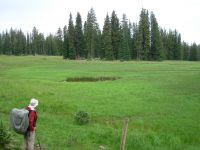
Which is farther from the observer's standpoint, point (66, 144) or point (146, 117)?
point (146, 117)

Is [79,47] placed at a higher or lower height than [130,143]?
higher

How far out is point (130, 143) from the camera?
17531 mm

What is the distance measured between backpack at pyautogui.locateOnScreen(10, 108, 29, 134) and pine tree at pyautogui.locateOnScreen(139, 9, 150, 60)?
95.1 metres

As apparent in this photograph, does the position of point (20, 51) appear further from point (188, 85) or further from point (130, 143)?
point (130, 143)

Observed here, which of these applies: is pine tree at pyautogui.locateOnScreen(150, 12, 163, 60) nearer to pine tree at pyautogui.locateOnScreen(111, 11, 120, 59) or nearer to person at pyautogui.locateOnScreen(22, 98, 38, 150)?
pine tree at pyautogui.locateOnScreen(111, 11, 120, 59)

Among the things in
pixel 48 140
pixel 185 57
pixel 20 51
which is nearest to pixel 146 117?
pixel 48 140

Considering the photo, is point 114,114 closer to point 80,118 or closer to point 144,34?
point 80,118

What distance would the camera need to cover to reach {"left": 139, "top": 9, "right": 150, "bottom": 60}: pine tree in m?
106

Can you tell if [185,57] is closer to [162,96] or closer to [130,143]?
[162,96]

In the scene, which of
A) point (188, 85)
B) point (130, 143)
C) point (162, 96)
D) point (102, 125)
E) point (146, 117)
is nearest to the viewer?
point (130, 143)

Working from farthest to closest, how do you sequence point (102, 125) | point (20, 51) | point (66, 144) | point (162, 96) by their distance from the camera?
point (20, 51), point (162, 96), point (102, 125), point (66, 144)

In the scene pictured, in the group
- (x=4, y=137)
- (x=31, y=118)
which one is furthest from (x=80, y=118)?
(x=31, y=118)

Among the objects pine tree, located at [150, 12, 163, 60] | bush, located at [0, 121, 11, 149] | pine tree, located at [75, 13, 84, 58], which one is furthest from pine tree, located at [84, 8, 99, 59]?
bush, located at [0, 121, 11, 149]

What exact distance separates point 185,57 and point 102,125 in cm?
13042
